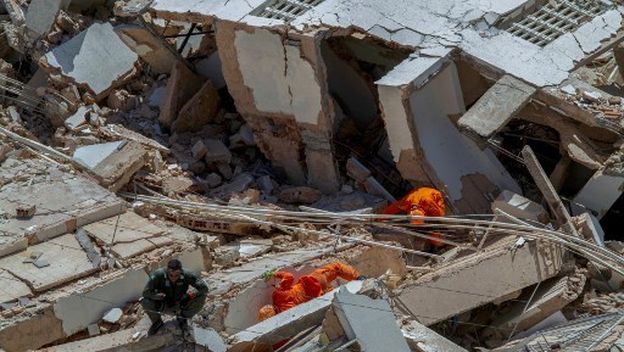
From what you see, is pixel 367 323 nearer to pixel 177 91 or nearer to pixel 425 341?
pixel 425 341

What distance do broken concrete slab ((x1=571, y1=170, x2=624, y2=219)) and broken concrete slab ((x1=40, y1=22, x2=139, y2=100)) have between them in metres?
5.94

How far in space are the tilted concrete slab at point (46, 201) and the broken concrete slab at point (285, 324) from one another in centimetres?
235

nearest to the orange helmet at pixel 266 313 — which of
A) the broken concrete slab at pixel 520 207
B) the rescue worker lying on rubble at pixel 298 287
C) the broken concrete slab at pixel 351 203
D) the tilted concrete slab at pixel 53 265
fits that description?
the rescue worker lying on rubble at pixel 298 287

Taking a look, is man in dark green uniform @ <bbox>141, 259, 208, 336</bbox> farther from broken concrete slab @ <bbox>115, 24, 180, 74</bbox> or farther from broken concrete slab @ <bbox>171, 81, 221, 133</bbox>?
broken concrete slab @ <bbox>115, 24, 180, 74</bbox>

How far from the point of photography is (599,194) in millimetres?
16078

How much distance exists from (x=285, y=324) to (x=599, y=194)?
14.5ft

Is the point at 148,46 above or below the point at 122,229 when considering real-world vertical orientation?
above

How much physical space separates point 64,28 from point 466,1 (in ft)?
17.2

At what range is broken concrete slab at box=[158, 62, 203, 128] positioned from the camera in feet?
59.4

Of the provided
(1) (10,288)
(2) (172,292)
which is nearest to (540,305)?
(2) (172,292)

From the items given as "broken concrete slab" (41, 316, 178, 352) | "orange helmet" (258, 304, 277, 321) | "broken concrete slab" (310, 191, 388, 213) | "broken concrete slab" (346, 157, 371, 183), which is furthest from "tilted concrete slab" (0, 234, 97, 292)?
"broken concrete slab" (346, 157, 371, 183)

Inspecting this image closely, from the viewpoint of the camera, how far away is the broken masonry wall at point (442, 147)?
16.3 meters

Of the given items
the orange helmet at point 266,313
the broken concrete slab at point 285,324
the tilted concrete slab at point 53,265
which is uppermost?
the tilted concrete slab at point 53,265

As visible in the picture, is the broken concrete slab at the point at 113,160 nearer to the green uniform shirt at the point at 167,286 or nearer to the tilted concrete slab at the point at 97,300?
the tilted concrete slab at the point at 97,300
